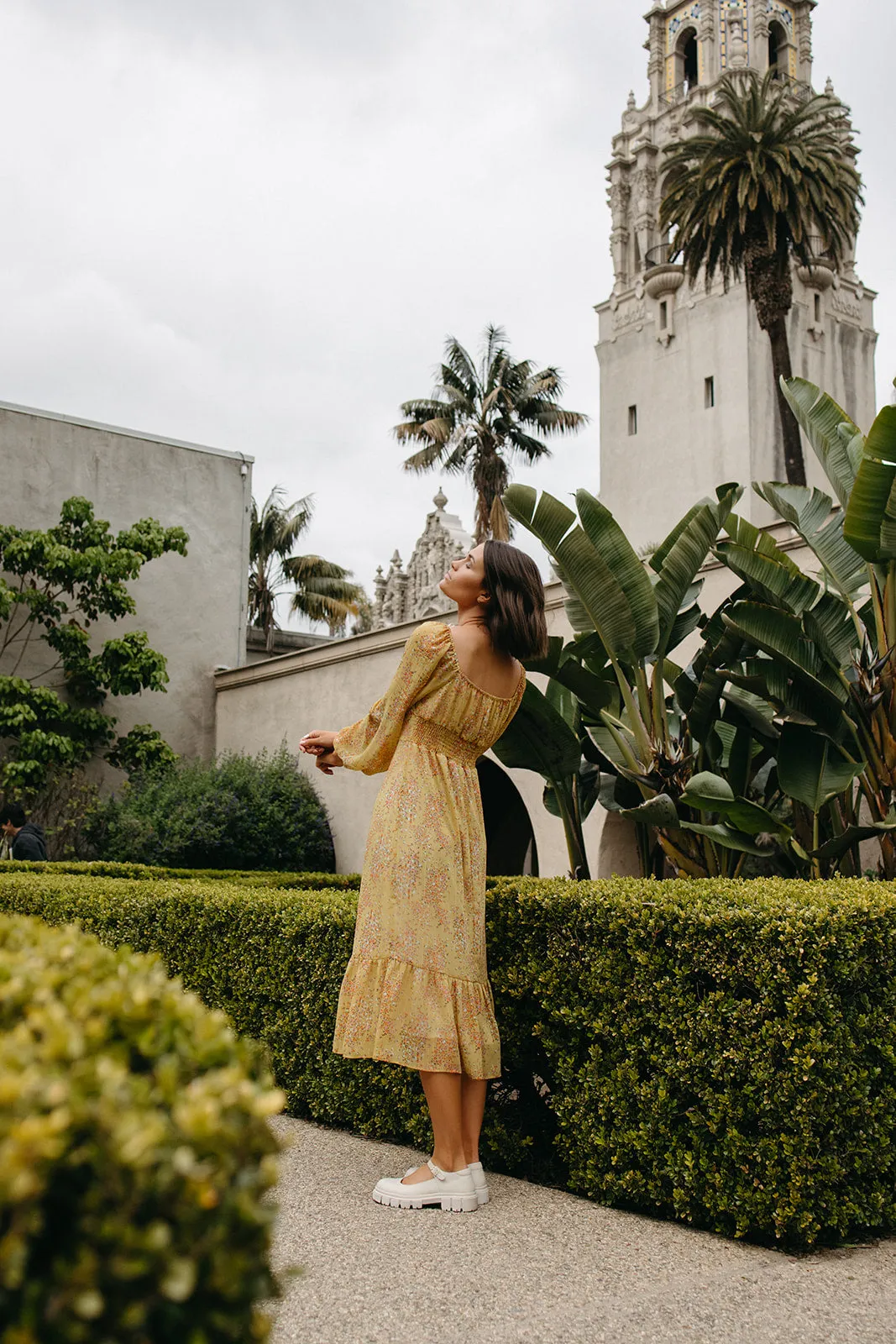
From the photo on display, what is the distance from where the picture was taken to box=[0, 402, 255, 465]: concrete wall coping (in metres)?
17.1

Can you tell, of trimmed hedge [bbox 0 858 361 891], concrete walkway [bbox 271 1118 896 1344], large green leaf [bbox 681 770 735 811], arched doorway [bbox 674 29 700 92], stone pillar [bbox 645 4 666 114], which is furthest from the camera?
arched doorway [bbox 674 29 700 92]

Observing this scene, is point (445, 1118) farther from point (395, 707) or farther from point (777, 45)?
point (777, 45)

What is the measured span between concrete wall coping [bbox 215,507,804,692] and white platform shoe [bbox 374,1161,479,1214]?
→ 8.28 m

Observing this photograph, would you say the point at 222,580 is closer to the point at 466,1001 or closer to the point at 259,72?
the point at 259,72

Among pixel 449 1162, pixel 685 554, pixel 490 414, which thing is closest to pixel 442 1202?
pixel 449 1162

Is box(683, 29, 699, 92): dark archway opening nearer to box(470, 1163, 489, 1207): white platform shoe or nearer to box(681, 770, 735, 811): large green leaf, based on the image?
box(681, 770, 735, 811): large green leaf

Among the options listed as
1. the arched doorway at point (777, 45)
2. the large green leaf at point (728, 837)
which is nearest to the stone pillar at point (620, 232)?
the arched doorway at point (777, 45)

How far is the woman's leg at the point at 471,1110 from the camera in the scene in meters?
4.05

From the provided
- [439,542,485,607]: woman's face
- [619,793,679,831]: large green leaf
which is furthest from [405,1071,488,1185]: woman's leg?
[619,793,679,831]: large green leaf

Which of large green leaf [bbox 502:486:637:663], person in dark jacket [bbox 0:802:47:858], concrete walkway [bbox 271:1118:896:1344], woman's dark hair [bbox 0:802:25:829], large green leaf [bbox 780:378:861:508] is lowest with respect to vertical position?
concrete walkway [bbox 271:1118:896:1344]

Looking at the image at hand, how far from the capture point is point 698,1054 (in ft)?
12.6

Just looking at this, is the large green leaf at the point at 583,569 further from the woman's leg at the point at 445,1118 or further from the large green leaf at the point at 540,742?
the woman's leg at the point at 445,1118

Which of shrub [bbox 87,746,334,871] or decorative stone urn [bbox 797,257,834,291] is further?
decorative stone urn [bbox 797,257,834,291]

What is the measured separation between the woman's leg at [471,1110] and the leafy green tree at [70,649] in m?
12.6
